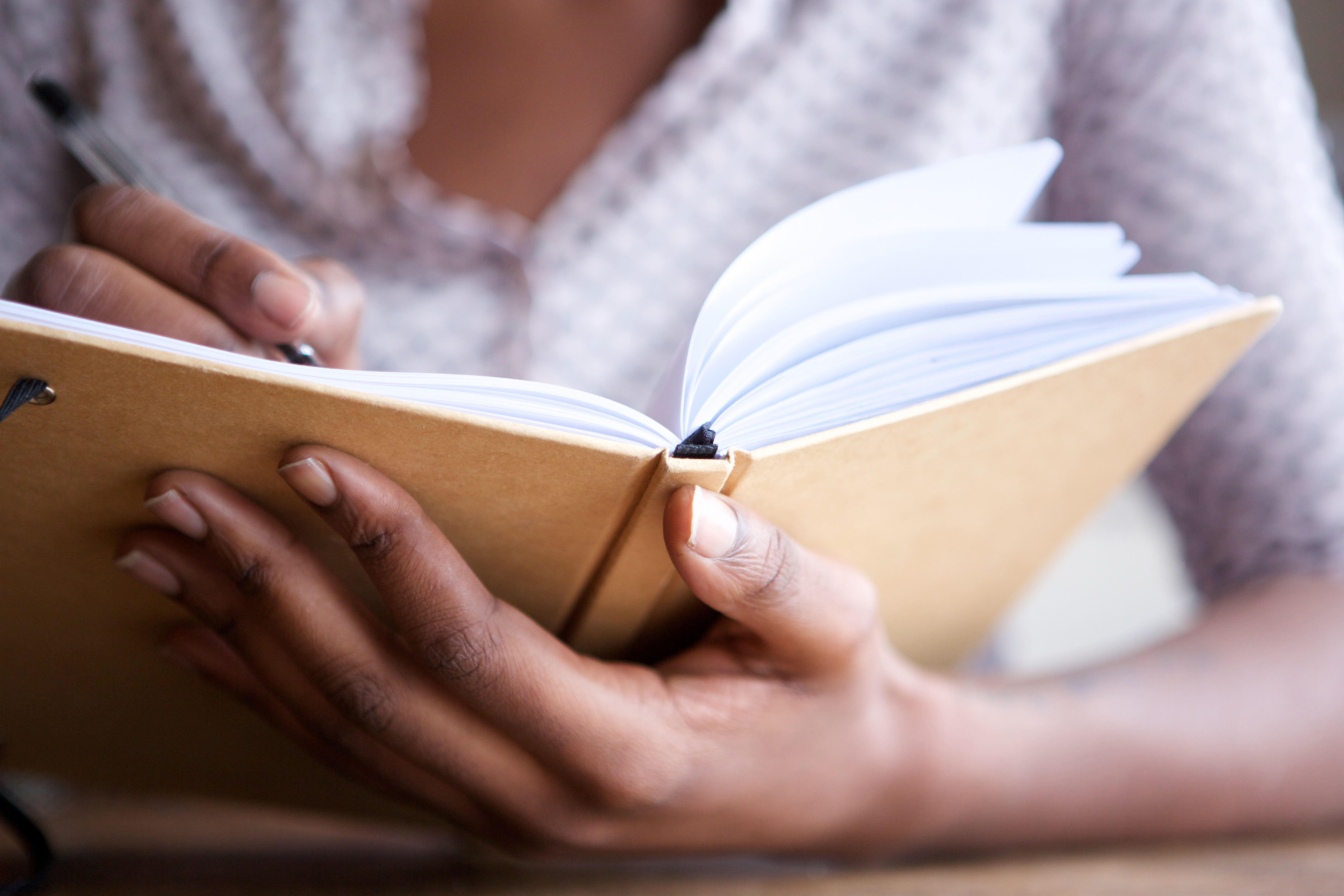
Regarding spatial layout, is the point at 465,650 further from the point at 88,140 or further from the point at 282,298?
the point at 88,140

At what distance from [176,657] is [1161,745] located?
1.98 ft

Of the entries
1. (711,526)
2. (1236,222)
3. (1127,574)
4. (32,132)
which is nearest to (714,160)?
(1236,222)

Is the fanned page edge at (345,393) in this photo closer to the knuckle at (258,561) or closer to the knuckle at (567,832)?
the knuckle at (258,561)

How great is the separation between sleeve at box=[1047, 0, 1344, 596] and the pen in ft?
2.68

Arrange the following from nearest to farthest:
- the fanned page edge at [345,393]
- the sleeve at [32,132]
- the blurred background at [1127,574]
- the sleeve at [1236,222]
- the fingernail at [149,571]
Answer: the fanned page edge at [345,393], the fingernail at [149,571], the sleeve at [1236,222], the sleeve at [32,132], the blurred background at [1127,574]

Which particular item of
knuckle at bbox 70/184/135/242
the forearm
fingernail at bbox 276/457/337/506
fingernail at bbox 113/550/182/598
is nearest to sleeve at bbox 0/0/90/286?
knuckle at bbox 70/184/135/242

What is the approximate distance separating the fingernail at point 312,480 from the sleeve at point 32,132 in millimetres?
754

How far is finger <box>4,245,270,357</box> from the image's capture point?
36 cm

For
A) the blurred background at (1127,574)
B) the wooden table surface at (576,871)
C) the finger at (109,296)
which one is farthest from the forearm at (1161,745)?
the blurred background at (1127,574)

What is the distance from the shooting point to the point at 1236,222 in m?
0.71

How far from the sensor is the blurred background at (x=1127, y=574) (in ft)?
8.15

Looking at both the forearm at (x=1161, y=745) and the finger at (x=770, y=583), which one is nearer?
the finger at (x=770, y=583)

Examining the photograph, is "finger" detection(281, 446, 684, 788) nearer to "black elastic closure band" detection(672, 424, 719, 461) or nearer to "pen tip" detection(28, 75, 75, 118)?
"black elastic closure band" detection(672, 424, 719, 461)

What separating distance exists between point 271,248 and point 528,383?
63 centimetres
